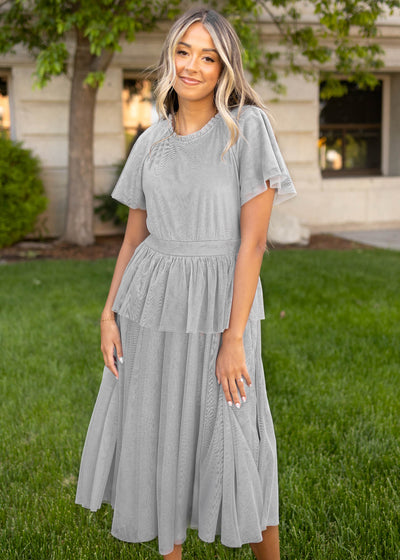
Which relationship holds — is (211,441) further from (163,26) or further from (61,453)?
(163,26)

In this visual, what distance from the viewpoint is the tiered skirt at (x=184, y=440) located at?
184cm

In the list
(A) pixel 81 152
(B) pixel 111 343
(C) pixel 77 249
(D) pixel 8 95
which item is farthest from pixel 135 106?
(B) pixel 111 343

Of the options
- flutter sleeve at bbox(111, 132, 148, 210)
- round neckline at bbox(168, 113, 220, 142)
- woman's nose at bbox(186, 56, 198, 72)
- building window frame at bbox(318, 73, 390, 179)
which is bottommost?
flutter sleeve at bbox(111, 132, 148, 210)

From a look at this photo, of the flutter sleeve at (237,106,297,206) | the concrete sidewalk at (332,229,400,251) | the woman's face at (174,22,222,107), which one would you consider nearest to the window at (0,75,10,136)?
the concrete sidewalk at (332,229,400,251)

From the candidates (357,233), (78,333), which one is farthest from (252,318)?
(357,233)

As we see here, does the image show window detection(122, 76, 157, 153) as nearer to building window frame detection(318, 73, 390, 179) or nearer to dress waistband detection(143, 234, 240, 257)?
building window frame detection(318, 73, 390, 179)

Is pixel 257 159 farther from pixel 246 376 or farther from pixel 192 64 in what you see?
pixel 246 376

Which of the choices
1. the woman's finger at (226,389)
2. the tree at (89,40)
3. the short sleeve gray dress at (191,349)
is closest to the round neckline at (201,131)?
the short sleeve gray dress at (191,349)

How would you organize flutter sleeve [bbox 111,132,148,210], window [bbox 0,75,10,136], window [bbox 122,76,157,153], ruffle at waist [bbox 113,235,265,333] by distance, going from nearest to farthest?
1. ruffle at waist [bbox 113,235,265,333]
2. flutter sleeve [bbox 111,132,148,210]
3. window [bbox 0,75,10,136]
4. window [bbox 122,76,157,153]

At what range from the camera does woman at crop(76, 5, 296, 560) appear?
1.76 metres

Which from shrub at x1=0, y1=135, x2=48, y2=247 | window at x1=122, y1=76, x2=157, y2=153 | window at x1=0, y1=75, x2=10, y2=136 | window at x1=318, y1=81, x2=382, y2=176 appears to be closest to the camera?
shrub at x1=0, y1=135, x2=48, y2=247

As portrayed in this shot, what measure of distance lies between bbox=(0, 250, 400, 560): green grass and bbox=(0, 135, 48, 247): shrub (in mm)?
2714

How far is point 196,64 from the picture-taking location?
5.77 ft

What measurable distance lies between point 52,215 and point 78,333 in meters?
5.91
